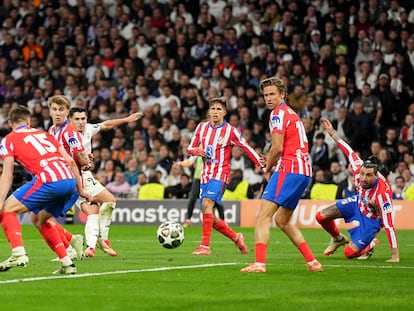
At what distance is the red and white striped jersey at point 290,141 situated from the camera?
10703 mm

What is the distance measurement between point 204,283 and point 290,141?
6.81 ft

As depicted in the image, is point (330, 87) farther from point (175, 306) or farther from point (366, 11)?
point (175, 306)

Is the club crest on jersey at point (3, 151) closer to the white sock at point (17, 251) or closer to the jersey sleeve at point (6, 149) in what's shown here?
→ the jersey sleeve at point (6, 149)

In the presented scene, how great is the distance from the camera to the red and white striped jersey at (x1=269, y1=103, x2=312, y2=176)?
10703 millimetres

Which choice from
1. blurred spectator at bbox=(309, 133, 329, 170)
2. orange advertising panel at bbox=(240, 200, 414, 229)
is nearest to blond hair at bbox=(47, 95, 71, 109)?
orange advertising panel at bbox=(240, 200, 414, 229)

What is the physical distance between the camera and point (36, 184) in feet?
32.9

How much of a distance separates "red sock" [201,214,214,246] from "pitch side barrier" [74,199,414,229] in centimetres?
845

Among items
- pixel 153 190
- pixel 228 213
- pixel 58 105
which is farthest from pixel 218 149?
pixel 153 190

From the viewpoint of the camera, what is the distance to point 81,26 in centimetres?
2953

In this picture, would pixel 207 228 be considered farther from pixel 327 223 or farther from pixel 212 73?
pixel 212 73

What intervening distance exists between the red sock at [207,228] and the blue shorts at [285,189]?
3.67m

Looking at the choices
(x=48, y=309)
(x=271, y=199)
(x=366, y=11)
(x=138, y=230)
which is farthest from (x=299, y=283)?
(x=366, y=11)

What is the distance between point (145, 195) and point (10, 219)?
47.9ft

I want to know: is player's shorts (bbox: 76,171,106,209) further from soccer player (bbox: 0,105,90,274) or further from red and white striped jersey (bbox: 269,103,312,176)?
red and white striped jersey (bbox: 269,103,312,176)
